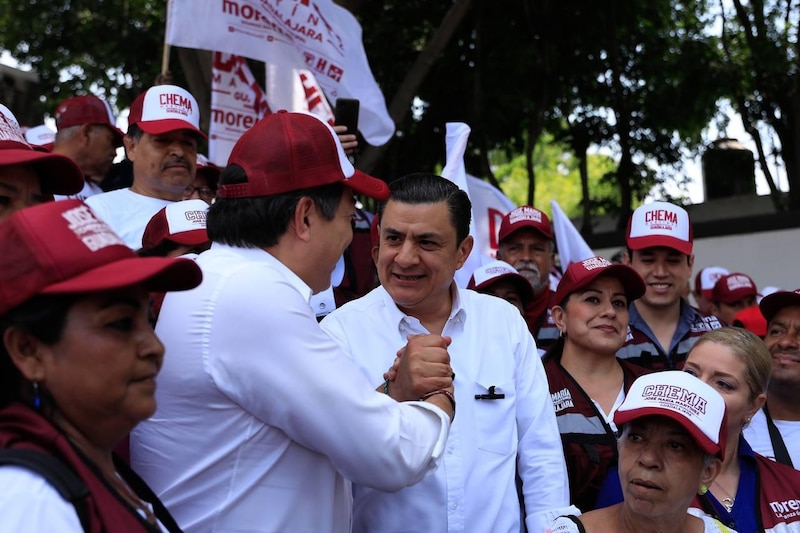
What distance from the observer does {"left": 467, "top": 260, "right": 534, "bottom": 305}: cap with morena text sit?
5746 mm

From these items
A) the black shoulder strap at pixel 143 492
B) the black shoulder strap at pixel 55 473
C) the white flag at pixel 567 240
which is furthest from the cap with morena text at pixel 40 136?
the black shoulder strap at pixel 55 473

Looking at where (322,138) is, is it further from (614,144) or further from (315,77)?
(614,144)

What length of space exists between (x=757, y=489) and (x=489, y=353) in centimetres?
128

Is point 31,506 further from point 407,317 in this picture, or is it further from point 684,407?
point 684,407

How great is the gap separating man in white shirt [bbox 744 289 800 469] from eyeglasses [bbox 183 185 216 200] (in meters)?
3.04

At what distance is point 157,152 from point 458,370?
257cm

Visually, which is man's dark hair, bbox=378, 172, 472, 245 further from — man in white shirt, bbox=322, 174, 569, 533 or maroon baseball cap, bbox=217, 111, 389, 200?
maroon baseball cap, bbox=217, 111, 389, 200

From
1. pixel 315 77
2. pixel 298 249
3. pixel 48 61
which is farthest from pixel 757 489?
pixel 48 61

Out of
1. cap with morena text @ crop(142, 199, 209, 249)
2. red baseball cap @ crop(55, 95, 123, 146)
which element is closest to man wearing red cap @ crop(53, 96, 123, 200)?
red baseball cap @ crop(55, 95, 123, 146)

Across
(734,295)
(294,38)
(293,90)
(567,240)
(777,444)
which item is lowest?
(777,444)

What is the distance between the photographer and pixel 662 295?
551cm

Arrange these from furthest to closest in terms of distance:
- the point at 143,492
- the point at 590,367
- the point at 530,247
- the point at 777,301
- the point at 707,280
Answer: the point at 707,280 < the point at 530,247 < the point at 777,301 < the point at 590,367 < the point at 143,492

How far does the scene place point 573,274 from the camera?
483 cm

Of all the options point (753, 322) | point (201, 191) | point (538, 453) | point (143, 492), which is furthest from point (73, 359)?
point (753, 322)
